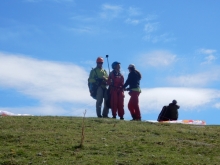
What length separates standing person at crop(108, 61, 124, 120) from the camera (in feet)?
70.3

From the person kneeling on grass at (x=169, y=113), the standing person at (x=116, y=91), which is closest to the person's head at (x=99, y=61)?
the standing person at (x=116, y=91)

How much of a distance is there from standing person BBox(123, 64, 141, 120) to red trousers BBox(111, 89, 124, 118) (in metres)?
0.33

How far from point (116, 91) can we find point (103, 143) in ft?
24.3

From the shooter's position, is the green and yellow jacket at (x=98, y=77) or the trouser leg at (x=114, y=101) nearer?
the trouser leg at (x=114, y=101)

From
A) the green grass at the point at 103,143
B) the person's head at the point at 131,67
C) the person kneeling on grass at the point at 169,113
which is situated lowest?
the green grass at the point at 103,143

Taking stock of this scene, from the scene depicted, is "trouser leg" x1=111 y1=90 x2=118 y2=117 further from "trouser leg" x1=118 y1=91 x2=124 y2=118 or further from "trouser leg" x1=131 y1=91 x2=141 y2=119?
"trouser leg" x1=131 y1=91 x2=141 y2=119

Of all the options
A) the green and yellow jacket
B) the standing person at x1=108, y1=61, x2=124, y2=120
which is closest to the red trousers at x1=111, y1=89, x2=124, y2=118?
the standing person at x1=108, y1=61, x2=124, y2=120

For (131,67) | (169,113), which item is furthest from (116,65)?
(169,113)

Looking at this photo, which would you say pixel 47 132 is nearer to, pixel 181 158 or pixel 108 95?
pixel 181 158

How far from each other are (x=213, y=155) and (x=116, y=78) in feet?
27.9

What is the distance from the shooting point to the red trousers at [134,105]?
21.4 m

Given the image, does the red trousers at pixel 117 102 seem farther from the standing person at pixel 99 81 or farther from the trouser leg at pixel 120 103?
the standing person at pixel 99 81

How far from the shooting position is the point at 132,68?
21.5 meters

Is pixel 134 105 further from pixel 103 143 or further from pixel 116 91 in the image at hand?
pixel 103 143
